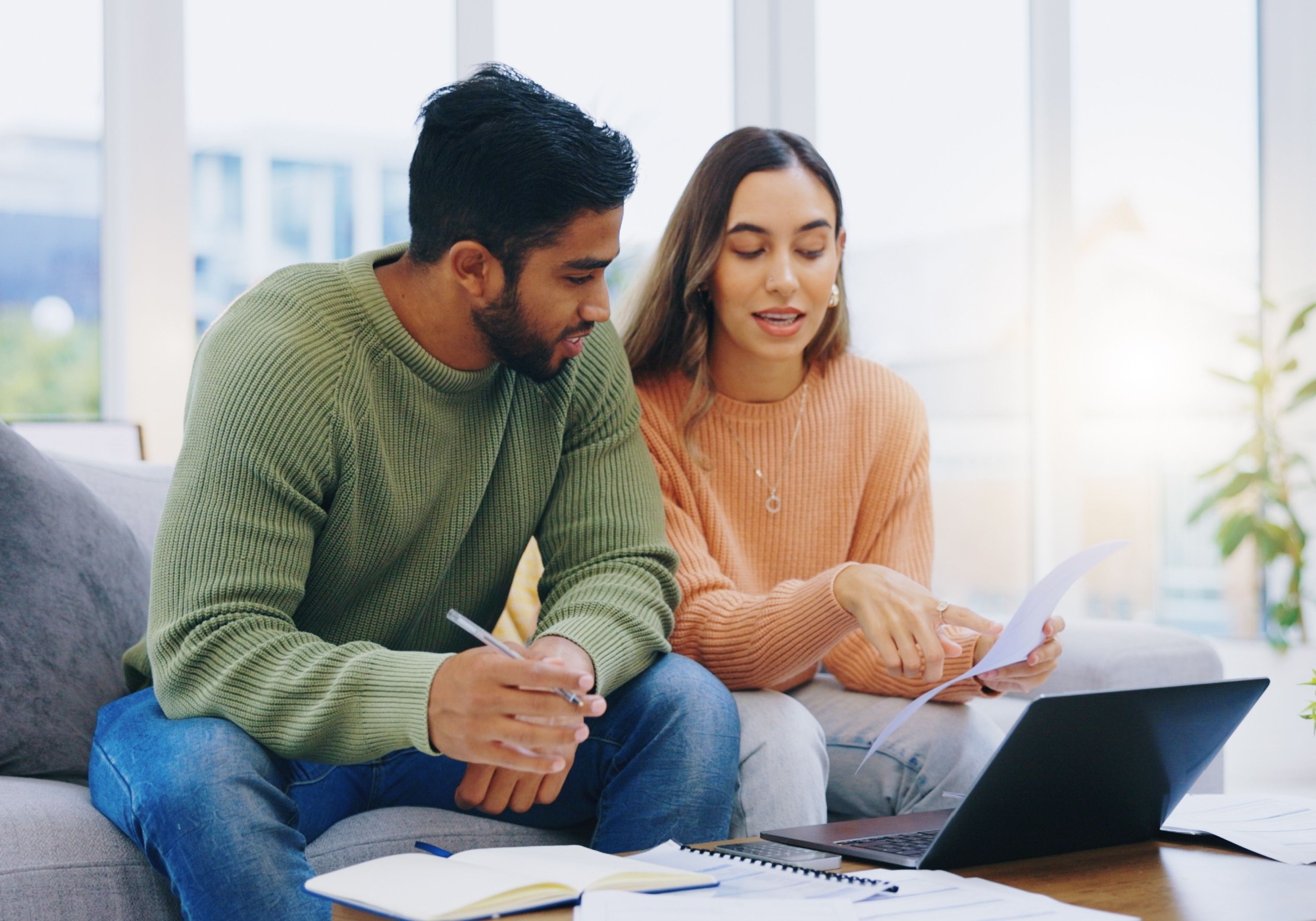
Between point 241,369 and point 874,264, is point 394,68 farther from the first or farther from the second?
point 241,369

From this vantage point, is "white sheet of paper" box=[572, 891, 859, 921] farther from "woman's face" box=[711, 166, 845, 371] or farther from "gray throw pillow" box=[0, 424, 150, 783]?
"woman's face" box=[711, 166, 845, 371]

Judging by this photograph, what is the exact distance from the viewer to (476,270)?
1454mm

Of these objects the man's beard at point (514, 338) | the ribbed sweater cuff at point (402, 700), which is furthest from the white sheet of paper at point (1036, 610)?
the man's beard at point (514, 338)

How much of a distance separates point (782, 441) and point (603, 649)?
2.01 feet

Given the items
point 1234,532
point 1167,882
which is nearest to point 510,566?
point 1167,882

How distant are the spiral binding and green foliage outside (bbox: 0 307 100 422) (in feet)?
8.09

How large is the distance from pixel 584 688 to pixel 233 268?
2443mm

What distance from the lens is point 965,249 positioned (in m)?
4.32

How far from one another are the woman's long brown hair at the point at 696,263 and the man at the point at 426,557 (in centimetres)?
25

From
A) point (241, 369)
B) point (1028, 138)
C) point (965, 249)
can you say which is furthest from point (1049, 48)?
point (241, 369)

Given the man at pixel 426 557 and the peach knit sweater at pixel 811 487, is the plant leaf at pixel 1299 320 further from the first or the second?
the man at pixel 426 557

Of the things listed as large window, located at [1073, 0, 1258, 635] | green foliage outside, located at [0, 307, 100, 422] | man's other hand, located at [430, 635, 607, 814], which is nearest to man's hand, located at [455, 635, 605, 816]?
man's other hand, located at [430, 635, 607, 814]

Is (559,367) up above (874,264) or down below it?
below

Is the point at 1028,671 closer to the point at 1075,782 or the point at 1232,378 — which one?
the point at 1075,782
